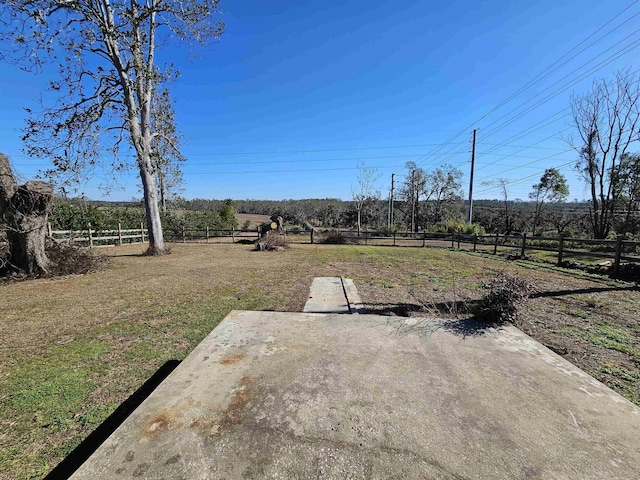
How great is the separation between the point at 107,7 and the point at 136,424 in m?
13.6

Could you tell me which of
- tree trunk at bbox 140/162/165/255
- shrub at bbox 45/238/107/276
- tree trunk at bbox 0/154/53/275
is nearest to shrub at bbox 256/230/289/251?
tree trunk at bbox 140/162/165/255

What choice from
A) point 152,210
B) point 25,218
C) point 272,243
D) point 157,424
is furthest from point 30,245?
point 272,243

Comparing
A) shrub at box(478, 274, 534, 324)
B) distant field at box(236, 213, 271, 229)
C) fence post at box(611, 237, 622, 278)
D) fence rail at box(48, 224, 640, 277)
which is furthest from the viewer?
distant field at box(236, 213, 271, 229)

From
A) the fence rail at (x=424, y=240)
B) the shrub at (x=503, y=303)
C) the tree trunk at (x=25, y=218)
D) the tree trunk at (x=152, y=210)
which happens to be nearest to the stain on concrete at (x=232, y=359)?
the shrub at (x=503, y=303)

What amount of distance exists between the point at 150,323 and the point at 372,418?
12.0ft

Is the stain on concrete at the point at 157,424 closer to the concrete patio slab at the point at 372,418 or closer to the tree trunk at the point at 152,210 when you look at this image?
the concrete patio slab at the point at 372,418

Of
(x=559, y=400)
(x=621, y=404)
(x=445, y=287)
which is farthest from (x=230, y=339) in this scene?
(x=445, y=287)

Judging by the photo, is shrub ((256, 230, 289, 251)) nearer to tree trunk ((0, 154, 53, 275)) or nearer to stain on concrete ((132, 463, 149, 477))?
tree trunk ((0, 154, 53, 275))

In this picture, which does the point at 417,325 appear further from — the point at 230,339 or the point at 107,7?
the point at 107,7

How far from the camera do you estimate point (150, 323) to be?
13.0 ft

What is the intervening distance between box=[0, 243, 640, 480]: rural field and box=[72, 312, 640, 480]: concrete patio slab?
0.96 metres

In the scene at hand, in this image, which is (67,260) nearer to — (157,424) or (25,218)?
(25,218)

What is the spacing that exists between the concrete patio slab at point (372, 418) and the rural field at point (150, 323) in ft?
3.16

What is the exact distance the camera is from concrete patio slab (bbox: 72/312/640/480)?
1.25m
